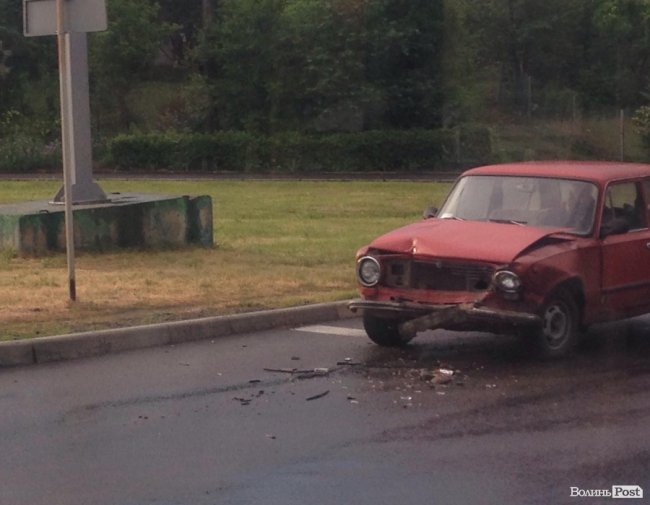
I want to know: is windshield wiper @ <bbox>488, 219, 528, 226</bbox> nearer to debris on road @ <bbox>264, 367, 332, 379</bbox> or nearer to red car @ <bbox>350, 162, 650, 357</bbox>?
red car @ <bbox>350, 162, 650, 357</bbox>

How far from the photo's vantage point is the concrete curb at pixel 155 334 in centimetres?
967

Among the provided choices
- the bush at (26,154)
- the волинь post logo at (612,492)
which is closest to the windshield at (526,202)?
the волинь post logo at (612,492)

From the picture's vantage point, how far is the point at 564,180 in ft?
34.1

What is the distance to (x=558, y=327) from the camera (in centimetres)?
961

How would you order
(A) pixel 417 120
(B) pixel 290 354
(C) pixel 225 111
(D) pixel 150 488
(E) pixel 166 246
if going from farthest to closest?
1. (C) pixel 225 111
2. (A) pixel 417 120
3. (E) pixel 166 246
4. (B) pixel 290 354
5. (D) pixel 150 488

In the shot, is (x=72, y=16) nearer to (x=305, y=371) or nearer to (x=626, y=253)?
(x=305, y=371)

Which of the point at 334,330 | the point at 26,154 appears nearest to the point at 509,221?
the point at 334,330

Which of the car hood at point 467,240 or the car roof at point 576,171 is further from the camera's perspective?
the car roof at point 576,171

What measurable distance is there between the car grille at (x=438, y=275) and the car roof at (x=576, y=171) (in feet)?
5.02

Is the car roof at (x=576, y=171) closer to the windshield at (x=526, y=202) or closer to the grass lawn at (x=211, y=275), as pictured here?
the windshield at (x=526, y=202)

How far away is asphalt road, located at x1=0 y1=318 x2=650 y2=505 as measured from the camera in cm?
629

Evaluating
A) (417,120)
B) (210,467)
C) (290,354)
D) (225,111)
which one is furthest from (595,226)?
(225,111)

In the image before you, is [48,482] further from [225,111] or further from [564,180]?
Result: [225,111]

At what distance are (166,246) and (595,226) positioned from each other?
24.9ft
